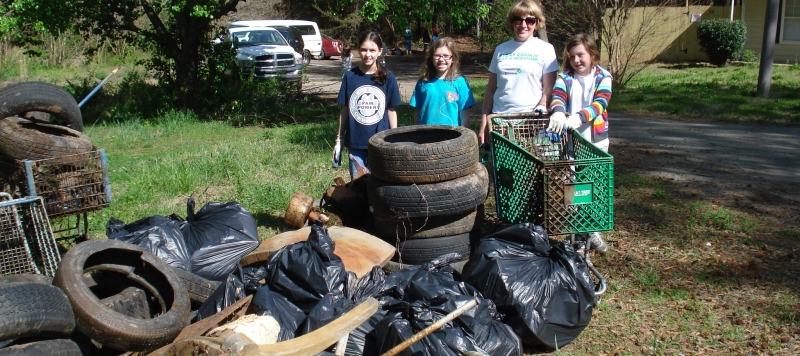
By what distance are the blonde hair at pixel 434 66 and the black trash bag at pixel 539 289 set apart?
6.25 ft

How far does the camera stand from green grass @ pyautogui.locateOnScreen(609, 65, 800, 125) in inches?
436

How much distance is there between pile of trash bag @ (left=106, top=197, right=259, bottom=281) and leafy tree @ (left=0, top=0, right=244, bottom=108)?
7.30m

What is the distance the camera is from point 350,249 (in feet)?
15.0

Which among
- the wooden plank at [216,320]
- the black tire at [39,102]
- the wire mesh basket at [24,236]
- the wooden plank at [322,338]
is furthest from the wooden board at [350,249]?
the black tire at [39,102]

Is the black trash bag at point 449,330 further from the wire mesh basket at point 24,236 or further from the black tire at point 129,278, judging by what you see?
the wire mesh basket at point 24,236

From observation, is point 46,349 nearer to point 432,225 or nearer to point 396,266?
point 396,266

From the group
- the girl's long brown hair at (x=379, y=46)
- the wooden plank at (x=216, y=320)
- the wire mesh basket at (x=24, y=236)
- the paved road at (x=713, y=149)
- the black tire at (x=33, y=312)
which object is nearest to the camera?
the black tire at (x=33, y=312)

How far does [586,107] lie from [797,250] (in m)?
2.04

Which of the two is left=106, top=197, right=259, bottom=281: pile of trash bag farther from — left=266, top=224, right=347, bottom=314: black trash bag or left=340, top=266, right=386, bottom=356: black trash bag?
left=340, top=266, right=386, bottom=356: black trash bag

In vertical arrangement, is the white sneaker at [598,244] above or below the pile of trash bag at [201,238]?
below

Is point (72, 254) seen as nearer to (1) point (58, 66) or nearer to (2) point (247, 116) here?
(2) point (247, 116)

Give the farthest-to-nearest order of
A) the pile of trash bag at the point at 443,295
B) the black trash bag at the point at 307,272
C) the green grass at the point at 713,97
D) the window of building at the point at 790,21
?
the window of building at the point at 790,21, the green grass at the point at 713,97, the black trash bag at the point at 307,272, the pile of trash bag at the point at 443,295

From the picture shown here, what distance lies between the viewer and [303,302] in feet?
13.2

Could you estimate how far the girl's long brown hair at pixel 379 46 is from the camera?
5414 millimetres
